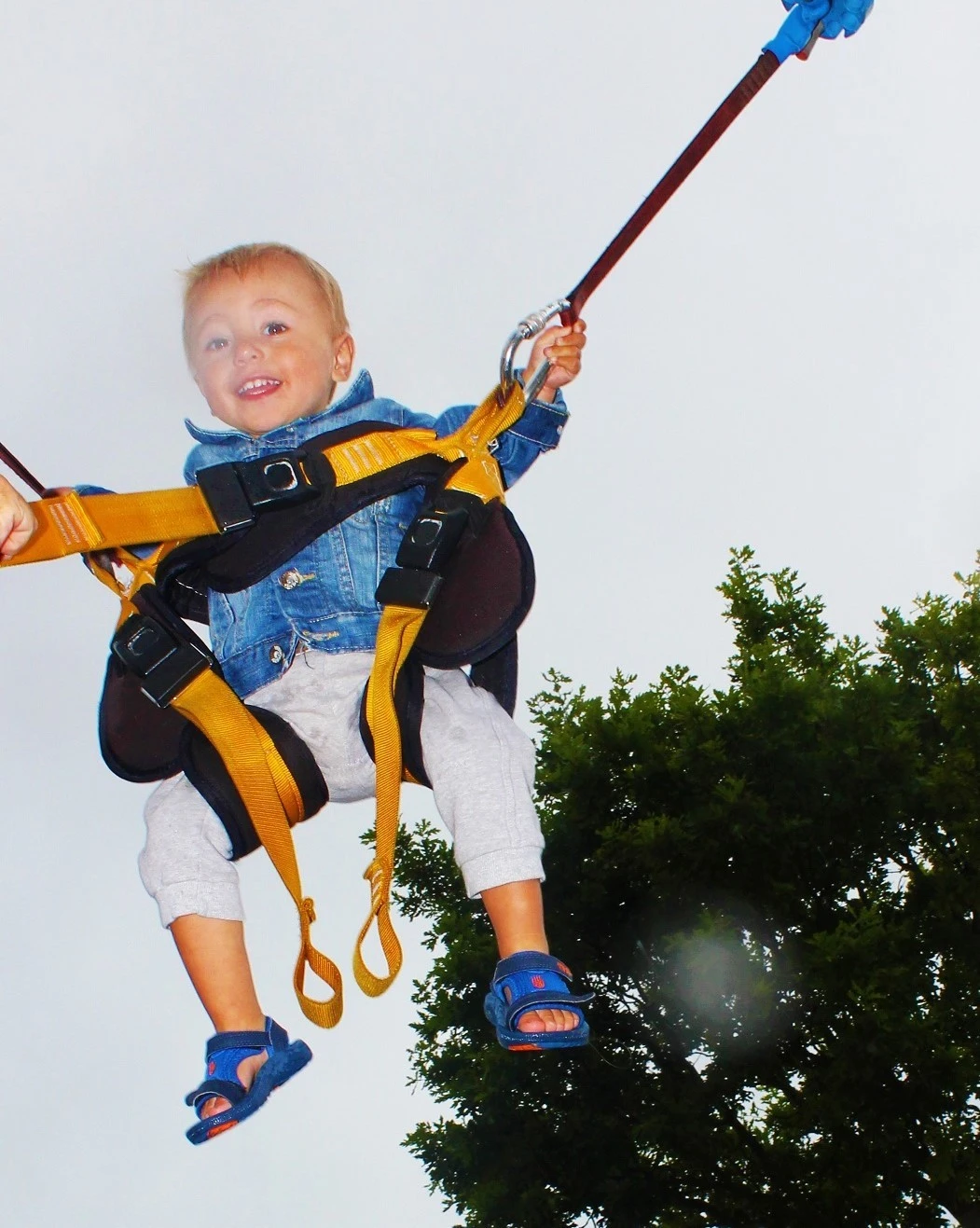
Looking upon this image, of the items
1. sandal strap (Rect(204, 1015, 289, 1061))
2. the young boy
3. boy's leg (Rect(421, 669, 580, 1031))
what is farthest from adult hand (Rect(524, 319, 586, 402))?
sandal strap (Rect(204, 1015, 289, 1061))

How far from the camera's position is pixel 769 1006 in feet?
35.8

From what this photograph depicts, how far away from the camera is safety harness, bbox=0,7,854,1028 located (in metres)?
3.16

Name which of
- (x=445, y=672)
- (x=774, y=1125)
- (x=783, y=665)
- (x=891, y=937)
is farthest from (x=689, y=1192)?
(x=445, y=672)

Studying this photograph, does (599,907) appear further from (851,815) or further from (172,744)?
(172,744)

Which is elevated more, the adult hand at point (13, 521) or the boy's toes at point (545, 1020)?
the adult hand at point (13, 521)

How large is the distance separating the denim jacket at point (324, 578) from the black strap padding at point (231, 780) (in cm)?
16

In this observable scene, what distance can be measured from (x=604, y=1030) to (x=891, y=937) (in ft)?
8.94

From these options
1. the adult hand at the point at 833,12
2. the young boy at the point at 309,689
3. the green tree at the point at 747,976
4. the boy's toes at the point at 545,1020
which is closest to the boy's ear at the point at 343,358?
the young boy at the point at 309,689

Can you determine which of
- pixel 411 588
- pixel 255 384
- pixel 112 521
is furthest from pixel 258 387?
pixel 411 588

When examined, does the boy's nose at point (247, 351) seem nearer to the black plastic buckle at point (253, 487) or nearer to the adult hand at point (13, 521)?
the black plastic buckle at point (253, 487)

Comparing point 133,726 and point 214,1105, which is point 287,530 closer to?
point 133,726

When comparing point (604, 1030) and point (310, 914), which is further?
point (604, 1030)

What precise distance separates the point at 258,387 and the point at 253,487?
0.49 m

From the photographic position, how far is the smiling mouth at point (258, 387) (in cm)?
366
